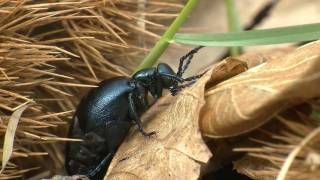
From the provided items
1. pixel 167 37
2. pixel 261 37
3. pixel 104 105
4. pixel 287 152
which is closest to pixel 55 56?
pixel 104 105

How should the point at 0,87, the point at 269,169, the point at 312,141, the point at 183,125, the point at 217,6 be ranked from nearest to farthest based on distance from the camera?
1. the point at 312,141
2. the point at 269,169
3. the point at 183,125
4. the point at 0,87
5. the point at 217,6

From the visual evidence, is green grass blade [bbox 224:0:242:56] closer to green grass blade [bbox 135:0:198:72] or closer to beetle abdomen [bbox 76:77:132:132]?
green grass blade [bbox 135:0:198:72]

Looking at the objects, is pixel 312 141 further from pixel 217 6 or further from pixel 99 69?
pixel 217 6

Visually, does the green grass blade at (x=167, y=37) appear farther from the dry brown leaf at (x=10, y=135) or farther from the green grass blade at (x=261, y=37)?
the dry brown leaf at (x=10, y=135)

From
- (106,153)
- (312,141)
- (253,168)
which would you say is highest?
(312,141)

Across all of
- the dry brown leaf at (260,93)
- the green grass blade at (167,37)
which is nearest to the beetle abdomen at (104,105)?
the green grass blade at (167,37)

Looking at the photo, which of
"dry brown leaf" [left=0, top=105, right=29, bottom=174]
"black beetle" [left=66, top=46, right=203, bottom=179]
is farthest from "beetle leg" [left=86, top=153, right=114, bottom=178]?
"dry brown leaf" [left=0, top=105, right=29, bottom=174]

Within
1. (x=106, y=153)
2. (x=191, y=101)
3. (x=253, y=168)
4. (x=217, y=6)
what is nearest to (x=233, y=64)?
(x=191, y=101)
